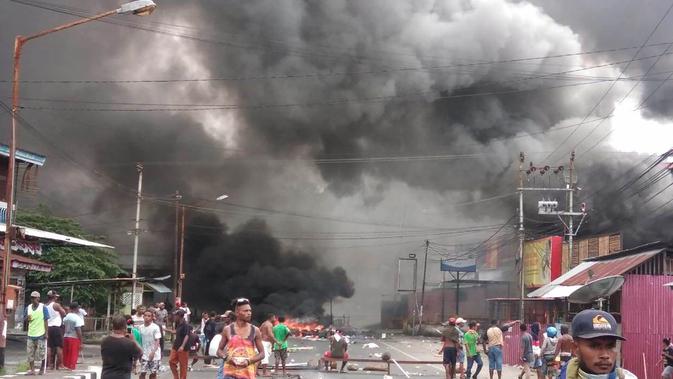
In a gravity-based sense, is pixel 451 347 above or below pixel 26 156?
below

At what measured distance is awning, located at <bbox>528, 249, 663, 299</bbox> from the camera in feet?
54.2

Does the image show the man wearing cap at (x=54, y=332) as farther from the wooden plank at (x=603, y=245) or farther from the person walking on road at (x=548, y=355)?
the wooden plank at (x=603, y=245)

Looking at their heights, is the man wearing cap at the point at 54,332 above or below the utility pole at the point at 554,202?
below

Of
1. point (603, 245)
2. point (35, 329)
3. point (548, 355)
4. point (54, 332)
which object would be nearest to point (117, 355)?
point (35, 329)

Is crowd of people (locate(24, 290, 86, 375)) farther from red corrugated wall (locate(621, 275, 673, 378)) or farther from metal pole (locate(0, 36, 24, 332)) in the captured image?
red corrugated wall (locate(621, 275, 673, 378))

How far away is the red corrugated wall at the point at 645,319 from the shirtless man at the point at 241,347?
395 inches

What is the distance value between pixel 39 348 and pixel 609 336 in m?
12.2

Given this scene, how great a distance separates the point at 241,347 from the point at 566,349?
653 cm

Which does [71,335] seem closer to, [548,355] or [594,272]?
[548,355]

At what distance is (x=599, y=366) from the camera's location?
3.05m

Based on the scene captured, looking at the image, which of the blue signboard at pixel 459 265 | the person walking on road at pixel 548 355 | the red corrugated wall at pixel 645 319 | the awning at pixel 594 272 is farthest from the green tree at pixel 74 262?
the red corrugated wall at pixel 645 319

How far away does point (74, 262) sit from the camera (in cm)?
3416

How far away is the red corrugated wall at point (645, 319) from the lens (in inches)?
564

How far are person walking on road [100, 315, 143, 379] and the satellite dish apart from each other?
35.9 ft
